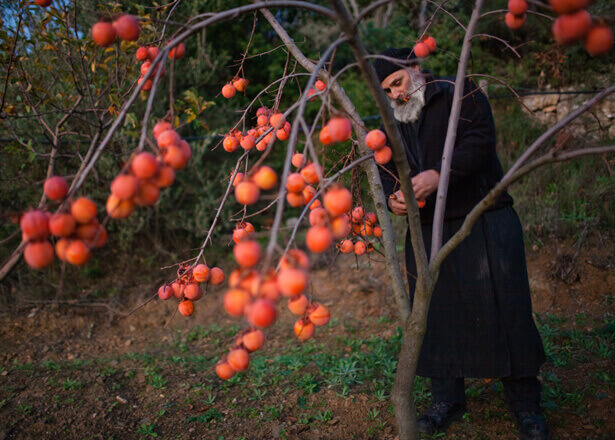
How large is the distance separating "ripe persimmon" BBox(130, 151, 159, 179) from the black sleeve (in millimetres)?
1171

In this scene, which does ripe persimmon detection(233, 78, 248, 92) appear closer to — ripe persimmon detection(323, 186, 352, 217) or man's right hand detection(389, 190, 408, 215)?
man's right hand detection(389, 190, 408, 215)

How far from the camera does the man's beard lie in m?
1.86

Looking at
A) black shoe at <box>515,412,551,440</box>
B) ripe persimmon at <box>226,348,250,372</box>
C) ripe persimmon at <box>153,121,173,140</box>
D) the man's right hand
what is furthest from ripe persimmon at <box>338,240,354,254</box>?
black shoe at <box>515,412,551,440</box>

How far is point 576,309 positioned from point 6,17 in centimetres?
465

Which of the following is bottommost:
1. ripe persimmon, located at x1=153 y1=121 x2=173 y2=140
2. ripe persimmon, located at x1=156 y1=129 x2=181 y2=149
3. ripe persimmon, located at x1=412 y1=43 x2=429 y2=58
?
ripe persimmon, located at x1=156 y1=129 x2=181 y2=149

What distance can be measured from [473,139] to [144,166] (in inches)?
53.6

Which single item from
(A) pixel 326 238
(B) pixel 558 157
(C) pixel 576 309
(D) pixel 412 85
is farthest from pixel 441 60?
(A) pixel 326 238

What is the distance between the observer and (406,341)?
4.33ft

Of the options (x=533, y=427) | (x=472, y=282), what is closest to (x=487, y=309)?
(x=472, y=282)

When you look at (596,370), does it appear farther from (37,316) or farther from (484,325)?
(37,316)

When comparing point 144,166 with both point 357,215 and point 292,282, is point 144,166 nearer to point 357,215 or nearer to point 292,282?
point 292,282

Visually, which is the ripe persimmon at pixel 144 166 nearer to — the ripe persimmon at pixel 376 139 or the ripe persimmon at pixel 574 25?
the ripe persimmon at pixel 376 139

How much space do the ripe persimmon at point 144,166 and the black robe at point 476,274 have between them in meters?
1.23

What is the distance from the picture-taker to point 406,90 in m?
1.86
